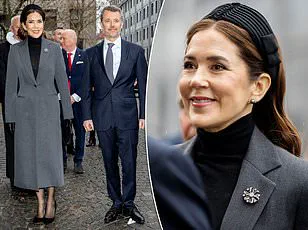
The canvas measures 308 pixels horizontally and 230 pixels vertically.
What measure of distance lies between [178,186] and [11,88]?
3071 millimetres

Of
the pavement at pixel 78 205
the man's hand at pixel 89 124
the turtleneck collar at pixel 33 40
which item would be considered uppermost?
the turtleneck collar at pixel 33 40

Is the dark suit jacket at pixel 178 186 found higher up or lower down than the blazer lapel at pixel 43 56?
lower down

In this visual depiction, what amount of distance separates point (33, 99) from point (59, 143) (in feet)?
1.36

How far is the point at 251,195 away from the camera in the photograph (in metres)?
1.27

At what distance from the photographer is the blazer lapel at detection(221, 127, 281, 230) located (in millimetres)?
1262

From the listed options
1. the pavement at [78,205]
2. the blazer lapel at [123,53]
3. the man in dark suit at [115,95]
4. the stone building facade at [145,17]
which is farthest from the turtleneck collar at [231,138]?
the pavement at [78,205]

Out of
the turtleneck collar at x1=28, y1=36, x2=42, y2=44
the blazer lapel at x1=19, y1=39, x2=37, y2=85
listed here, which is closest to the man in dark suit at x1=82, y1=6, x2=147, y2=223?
the blazer lapel at x1=19, y1=39, x2=37, y2=85

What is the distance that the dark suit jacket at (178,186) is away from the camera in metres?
1.32

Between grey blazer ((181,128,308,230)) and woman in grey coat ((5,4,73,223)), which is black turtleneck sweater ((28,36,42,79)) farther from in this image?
grey blazer ((181,128,308,230))

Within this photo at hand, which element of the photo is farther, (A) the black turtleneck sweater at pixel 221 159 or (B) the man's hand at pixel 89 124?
(B) the man's hand at pixel 89 124

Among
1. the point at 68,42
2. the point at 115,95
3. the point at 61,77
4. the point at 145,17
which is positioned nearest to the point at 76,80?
the point at 68,42

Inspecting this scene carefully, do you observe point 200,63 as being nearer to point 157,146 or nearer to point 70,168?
point 157,146

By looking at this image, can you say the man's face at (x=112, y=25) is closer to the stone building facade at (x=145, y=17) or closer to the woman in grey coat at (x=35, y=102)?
the woman in grey coat at (x=35, y=102)

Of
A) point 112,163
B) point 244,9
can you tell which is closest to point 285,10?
point 244,9
